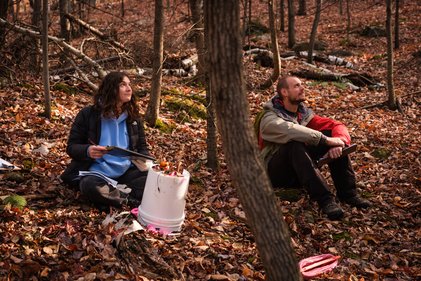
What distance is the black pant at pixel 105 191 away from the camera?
181 inches

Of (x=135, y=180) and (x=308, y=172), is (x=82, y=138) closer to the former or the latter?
(x=135, y=180)

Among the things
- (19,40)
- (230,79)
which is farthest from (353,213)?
(19,40)

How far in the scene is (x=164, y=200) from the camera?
14.1 ft

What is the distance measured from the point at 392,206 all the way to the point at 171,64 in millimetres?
7099

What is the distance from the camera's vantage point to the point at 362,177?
6.57 meters

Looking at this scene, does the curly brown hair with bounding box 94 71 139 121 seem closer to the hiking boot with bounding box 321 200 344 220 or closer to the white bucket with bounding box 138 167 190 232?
the white bucket with bounding box 138 167 190 232

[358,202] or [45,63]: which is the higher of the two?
[45,63]

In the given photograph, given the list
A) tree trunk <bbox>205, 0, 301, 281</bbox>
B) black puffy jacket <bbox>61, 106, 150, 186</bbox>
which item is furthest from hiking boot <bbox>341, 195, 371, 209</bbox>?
tree trunk <bbox>205, 0, 301, 281</bbox>

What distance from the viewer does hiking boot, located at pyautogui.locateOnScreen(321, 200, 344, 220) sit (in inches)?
201

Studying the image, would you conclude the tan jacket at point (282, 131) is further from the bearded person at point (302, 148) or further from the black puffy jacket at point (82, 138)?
the black puffy jacket at point (82, 138)

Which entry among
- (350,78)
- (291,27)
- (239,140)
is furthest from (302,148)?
(291,27)

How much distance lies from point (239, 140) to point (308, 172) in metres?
2.66

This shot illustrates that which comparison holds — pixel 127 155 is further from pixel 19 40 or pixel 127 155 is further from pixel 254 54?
pixel 254 54

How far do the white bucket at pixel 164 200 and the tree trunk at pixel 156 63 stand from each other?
315cm
